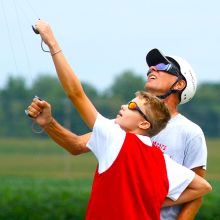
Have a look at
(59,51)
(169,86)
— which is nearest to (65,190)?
(169,86)

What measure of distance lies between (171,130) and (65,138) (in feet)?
3.01

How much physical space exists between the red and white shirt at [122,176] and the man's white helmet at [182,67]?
3.21 ft

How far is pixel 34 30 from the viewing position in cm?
229

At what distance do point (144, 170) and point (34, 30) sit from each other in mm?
1223

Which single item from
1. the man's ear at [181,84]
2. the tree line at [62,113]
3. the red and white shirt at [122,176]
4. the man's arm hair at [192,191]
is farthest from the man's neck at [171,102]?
the tree line at [62,113]

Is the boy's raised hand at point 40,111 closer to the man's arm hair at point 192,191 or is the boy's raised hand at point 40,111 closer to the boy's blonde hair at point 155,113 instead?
the boy's blonde hair at point 155,113

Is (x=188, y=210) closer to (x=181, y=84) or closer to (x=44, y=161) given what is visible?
(x=181, y=84)

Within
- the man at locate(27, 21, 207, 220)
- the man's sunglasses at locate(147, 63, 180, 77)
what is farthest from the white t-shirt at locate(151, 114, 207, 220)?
the man's sunglasses at locate(147, 63, 180, 77)

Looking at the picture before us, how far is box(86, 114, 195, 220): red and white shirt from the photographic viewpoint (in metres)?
2.19

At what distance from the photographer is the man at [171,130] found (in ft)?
8.81

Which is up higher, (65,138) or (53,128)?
(53,128)

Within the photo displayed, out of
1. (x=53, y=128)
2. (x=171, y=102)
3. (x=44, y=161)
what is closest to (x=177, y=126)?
(x=171, y=102)

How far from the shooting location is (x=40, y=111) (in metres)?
2.55

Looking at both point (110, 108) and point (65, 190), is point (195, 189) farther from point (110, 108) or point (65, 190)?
point (110, 108)
